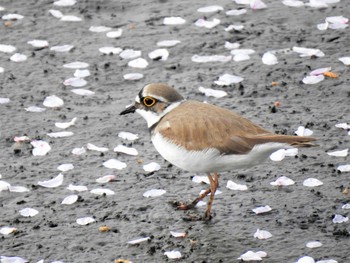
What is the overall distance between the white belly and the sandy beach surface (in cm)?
60

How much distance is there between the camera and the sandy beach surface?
29.2 ft

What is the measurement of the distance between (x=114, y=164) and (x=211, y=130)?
6.00 ft

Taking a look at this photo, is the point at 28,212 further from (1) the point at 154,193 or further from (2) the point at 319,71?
(2) the point at 319,71

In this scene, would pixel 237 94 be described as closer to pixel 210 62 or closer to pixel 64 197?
pixel 210 62

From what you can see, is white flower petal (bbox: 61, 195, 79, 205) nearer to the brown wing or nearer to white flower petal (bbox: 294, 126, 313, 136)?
the brown wing

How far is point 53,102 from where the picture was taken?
11.9 metres

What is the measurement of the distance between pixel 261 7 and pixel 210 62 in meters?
1.79

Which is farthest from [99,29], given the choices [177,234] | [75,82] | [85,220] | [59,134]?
[177,234]

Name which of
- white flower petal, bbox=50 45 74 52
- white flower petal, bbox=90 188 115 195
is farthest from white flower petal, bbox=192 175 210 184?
white flower petal, bbox=50 45 74 52

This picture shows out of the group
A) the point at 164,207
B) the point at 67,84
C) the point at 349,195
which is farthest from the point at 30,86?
the point at 349,195

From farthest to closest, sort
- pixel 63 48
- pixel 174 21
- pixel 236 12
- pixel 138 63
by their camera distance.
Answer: pixel 236 12 < pixel 174 21 < pixel 63 48 < pixel 138 63

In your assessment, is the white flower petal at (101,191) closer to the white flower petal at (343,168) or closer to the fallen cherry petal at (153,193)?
the fallen cherry petal at (153,193)

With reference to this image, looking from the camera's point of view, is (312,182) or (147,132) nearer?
(312,182)

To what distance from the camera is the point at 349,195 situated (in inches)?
375
